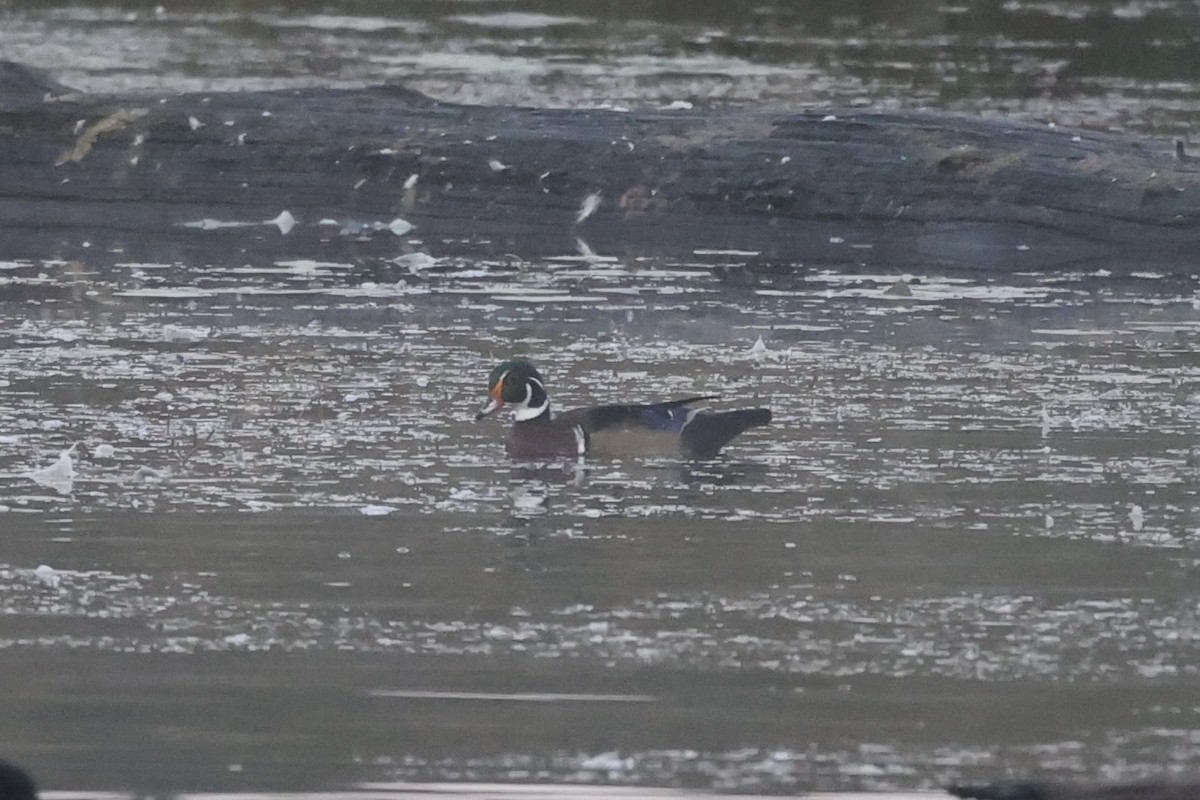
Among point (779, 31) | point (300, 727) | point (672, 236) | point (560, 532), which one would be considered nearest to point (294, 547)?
point (560, 532)

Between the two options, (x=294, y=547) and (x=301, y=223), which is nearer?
(x=294, y=547)

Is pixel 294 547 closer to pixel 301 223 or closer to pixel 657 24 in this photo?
pixel 301 223

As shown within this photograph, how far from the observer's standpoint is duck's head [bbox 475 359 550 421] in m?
10.1

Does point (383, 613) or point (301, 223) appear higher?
point (301, 223)

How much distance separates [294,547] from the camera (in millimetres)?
8078

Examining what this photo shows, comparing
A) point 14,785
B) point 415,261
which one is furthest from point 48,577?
point 415,261

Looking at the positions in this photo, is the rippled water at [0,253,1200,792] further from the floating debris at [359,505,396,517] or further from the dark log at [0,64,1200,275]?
the dark log at [0,64,1200,275]

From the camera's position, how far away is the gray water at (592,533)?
20.0 ft

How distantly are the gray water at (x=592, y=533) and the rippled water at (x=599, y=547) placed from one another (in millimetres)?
19

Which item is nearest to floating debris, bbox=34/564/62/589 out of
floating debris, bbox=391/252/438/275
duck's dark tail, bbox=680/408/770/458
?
duck's dark tail, bbox=680/408/770/458

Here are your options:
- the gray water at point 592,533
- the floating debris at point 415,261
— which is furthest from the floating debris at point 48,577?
the floating debris at point 415,261

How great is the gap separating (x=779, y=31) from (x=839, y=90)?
5963 mm

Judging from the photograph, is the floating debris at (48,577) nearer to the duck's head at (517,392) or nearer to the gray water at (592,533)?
the gray water at (592,533)

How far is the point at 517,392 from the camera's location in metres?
10.1
